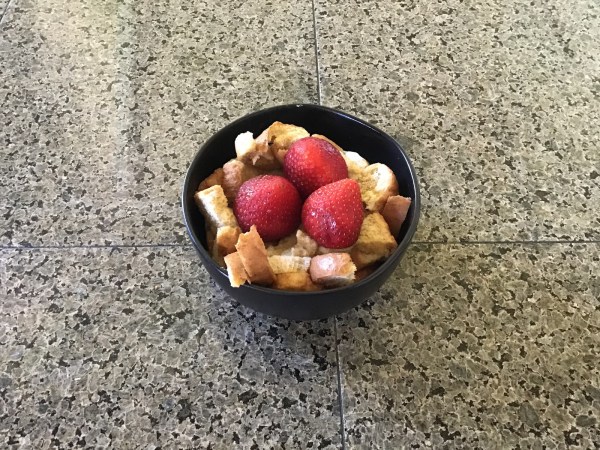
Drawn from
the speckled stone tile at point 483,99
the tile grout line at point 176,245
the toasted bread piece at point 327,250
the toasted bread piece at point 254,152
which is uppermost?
the toasted bread piece at point 254,152

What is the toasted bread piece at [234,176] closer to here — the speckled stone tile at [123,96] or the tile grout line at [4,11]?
the speckled stone tile at [123,96]

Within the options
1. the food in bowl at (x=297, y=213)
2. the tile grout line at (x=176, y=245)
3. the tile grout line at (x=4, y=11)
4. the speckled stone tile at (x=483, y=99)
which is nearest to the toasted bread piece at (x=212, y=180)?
the food in bowl at (x=297, y=213)

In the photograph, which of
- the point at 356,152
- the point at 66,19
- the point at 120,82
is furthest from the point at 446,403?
the point at 66,19

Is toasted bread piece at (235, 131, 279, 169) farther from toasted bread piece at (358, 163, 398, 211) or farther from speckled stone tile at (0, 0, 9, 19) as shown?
speckled stone tile at (0, 0, 9, 19)

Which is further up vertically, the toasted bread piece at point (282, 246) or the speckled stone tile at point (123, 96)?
the toasted bread piece at point (282, 246)

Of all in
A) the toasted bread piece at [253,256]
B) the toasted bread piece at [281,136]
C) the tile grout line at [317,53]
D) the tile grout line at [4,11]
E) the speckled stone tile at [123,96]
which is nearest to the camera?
the toasted bread piece at [253,256]

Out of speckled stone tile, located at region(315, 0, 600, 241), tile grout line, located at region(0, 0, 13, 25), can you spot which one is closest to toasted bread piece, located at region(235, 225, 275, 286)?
speckled stone tile, located at region(315, 0, 600, 241)

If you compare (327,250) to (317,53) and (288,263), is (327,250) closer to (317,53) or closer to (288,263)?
(288,263)
